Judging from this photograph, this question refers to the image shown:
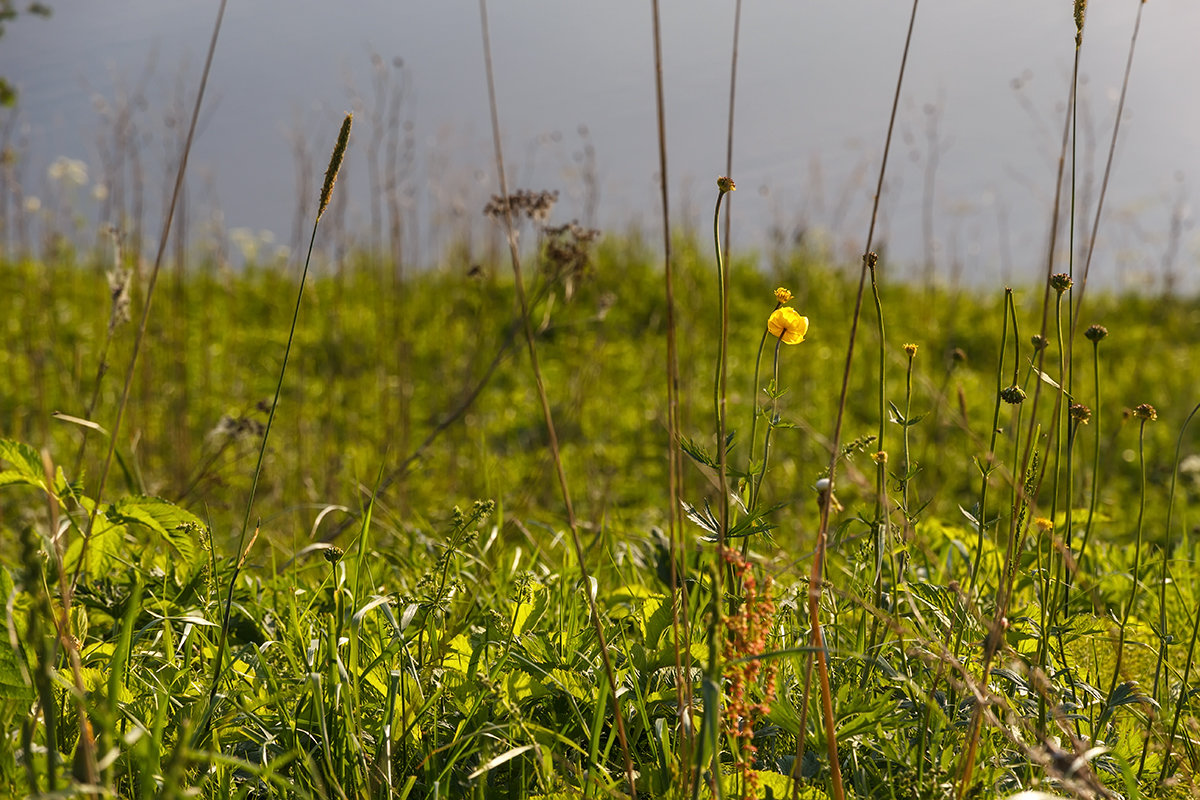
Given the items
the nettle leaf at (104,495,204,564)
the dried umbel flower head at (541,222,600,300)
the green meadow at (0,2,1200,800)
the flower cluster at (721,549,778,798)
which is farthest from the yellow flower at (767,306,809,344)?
the dried umbel flower head at (541,222,600,300)

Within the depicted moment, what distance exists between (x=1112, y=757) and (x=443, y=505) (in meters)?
2.34

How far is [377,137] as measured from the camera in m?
3.10

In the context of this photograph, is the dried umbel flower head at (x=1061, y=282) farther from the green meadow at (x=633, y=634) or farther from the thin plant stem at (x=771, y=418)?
the thin plant stem at (x=771, y=418)

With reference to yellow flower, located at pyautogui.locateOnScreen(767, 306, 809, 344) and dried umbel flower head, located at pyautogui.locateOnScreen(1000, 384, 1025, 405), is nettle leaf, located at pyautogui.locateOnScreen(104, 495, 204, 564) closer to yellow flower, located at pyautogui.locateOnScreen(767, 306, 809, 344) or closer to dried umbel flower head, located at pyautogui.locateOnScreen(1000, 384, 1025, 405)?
yellow flower, located at pyautogui.locateOnScreen(767, 306, 809, 344)

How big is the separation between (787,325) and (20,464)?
916 millimetres

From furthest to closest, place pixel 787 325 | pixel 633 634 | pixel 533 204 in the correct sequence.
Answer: pixel 533 204 < pixel 633 634 < pixel 787 325

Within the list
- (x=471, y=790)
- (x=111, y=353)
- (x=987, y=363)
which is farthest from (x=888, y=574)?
(x=987, y=363)

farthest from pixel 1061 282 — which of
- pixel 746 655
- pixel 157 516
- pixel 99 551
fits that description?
pixel 99 551

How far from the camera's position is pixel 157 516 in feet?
3.98

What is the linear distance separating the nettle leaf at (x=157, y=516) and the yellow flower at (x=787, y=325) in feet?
2.47

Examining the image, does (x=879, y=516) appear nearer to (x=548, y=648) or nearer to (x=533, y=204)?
(x=548, y=648)

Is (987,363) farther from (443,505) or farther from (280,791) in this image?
(280,791)

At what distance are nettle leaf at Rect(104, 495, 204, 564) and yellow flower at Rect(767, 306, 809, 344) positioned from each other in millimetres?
753

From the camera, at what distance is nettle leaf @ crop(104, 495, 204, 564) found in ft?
3.91
